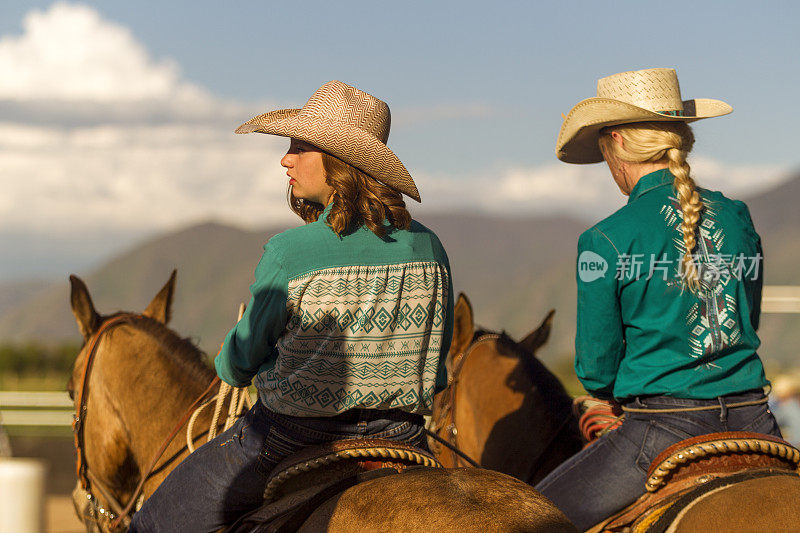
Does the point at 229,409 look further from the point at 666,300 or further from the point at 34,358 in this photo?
the point at 34,358

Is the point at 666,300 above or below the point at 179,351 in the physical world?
above

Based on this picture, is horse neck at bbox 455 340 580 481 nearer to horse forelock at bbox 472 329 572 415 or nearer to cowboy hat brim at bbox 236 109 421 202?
horse forelock at bbox 472 329 572 415

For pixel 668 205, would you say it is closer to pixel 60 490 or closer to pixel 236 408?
pixel 236 408

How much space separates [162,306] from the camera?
13.6 ft

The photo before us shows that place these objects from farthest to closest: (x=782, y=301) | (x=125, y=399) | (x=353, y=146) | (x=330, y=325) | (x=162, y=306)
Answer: (x=782, y=301)
(x=162, y=306)
(x=125, y=399)
(x=353, y=146)
(x=330, y=325)

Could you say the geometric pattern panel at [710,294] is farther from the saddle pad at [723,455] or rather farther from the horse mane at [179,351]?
the horse mane at [179,351]

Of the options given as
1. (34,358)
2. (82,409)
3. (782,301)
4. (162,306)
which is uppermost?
(162,306)

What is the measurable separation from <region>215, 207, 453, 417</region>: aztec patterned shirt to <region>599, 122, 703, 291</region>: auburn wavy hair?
85 cm

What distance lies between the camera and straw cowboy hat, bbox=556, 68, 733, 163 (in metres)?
3.01

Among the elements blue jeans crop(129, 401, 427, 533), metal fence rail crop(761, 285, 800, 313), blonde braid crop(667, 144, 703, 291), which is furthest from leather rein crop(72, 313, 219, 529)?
metal fence rail crop(761, 285, 800, 313)

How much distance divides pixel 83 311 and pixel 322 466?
1.93 meters

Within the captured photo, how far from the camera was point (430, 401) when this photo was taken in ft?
9.07

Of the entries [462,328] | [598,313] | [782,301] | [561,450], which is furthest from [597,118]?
[782,301]

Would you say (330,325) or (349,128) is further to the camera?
(349,128)
